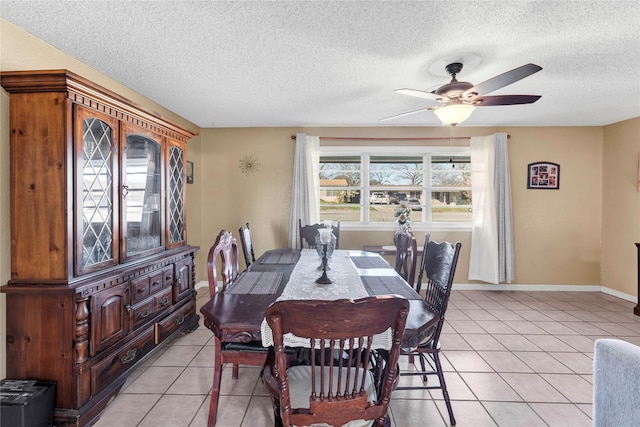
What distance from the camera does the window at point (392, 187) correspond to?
4633 mm

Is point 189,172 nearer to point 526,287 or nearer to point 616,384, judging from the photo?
point 616,384

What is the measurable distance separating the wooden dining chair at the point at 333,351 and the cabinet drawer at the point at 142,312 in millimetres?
1324

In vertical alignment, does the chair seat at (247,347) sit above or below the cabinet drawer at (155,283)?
below

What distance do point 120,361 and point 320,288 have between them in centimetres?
142

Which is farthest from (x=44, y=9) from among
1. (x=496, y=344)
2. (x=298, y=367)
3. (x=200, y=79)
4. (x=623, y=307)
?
(x=623, y=307)

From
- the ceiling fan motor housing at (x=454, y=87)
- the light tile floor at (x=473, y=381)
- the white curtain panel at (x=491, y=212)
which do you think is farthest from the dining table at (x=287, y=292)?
the white curtain panel at (x=491, y=212)

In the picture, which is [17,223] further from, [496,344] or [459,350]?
[496,344]

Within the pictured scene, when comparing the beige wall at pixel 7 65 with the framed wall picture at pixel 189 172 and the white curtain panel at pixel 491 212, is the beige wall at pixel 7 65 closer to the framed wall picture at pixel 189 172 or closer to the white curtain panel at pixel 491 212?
the framed wall picture at pixel 189 172

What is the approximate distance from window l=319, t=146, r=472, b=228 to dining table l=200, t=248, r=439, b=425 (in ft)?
6.18

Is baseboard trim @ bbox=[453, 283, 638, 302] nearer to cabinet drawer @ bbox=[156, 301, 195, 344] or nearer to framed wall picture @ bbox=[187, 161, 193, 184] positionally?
cabinet drawer @ bbox=[156, 301, 195, 344]

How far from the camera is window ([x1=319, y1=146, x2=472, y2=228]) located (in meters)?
4.63

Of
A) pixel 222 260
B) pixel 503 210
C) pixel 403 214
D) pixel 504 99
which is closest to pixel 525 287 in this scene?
pixel 503 210

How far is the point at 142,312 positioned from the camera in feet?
7.41

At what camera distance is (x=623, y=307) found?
3.78 meters
